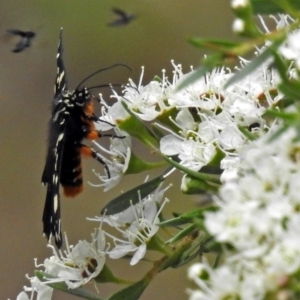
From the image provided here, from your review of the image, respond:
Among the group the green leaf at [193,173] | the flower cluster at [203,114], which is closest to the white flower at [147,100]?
the flower cluster at [203,114]

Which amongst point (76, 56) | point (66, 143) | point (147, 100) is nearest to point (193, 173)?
point (147, 100)

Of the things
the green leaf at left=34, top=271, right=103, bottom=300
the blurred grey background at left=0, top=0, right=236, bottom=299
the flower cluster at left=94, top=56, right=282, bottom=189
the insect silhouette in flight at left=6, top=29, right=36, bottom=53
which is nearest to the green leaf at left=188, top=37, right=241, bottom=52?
the flower cluster at left=94, top=56, right=282, bottom=189

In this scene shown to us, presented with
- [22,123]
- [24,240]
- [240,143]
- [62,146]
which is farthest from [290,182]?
[22,123]

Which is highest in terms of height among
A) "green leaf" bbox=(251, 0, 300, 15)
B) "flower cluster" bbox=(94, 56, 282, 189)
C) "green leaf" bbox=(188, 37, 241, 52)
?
"green leaf" bbox=(251, 0, 300, 15)

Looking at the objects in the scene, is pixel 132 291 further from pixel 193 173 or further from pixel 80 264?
pixel 193 173

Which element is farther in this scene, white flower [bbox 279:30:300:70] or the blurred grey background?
the blurred grey background

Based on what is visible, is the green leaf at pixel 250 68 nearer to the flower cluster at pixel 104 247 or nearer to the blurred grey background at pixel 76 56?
the flower cluster at pixel 104 247

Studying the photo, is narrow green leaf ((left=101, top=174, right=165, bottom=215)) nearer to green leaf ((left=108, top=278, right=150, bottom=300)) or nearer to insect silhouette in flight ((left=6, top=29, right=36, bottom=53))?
green leaf ((left=108, top=278, right=150, bottom=300))
